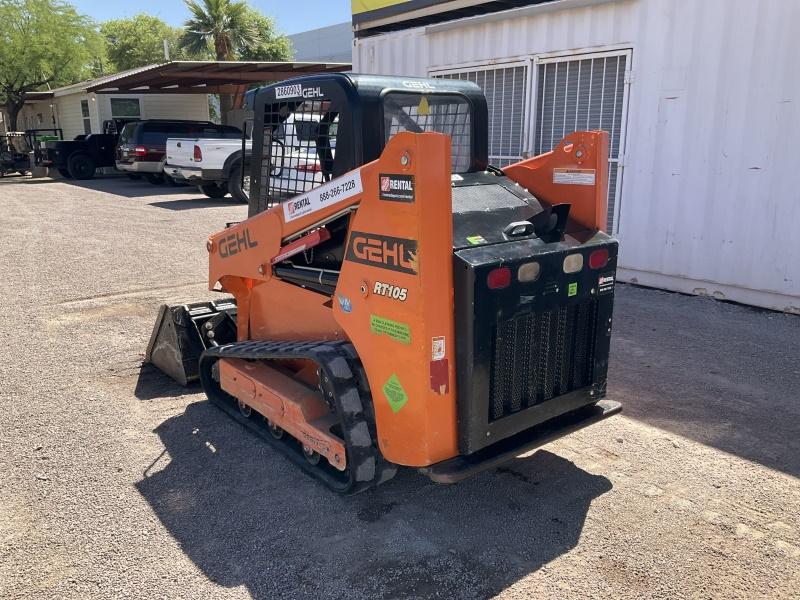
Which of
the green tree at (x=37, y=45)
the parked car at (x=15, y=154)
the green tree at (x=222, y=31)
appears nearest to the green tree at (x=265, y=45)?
the green tree at (x=222, y=31)

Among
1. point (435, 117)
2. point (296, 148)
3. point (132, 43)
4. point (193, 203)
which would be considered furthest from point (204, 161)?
point (132, 43)

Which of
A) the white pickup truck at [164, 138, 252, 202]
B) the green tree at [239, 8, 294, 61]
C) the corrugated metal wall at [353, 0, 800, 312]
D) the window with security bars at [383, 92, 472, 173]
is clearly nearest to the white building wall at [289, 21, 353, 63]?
the green tree at [239, 8, 294, 61]

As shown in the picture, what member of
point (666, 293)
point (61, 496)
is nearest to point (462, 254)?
point (61, 496)

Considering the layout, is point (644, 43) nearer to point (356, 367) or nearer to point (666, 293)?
point (666, 293)

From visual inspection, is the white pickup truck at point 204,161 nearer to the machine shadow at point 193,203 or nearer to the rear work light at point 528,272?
the machine shadow at point 193,203

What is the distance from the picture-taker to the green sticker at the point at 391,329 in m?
3.05

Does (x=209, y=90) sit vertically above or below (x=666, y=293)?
above

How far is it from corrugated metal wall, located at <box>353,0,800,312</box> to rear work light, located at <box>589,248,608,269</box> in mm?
4233

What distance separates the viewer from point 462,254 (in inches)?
120

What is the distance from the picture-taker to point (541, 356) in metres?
3.47

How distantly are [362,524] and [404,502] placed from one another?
31cm

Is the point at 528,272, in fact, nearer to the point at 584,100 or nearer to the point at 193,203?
the point at 584,100

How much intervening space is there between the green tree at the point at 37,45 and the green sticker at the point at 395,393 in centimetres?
3500

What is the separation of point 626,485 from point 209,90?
25.2 meters
